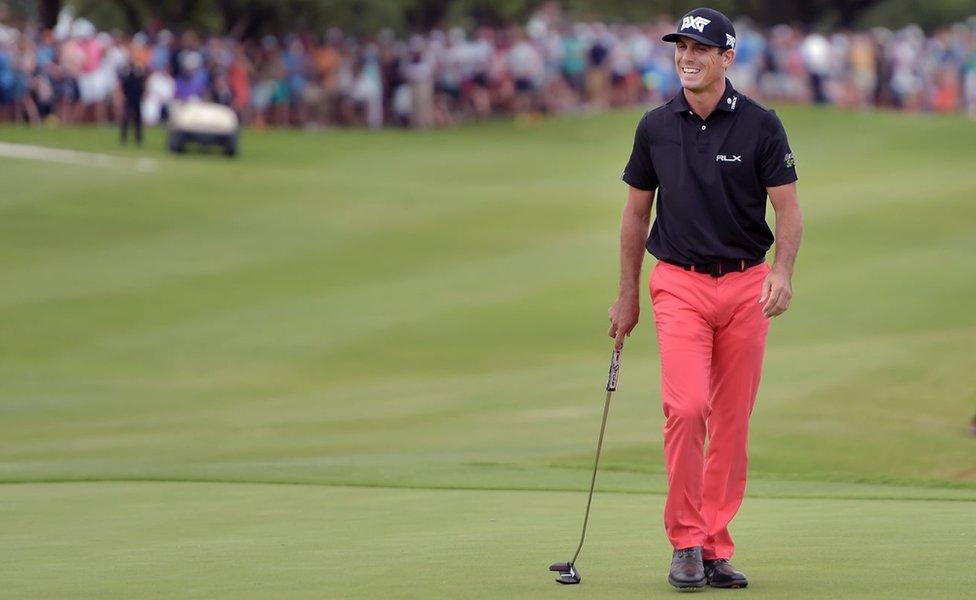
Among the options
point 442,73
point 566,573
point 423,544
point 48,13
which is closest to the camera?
point 566,573

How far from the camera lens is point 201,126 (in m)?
37.1

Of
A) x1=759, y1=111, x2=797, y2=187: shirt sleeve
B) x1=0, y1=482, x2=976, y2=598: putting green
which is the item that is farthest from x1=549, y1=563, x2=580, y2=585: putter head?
x1=759, y1=111, x2=797, y2=187: shirt sleeve

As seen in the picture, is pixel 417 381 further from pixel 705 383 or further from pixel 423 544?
pixel 705 383

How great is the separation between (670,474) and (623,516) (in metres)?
2.18

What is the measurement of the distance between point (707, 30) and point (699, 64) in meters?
0.13

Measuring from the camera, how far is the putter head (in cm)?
654

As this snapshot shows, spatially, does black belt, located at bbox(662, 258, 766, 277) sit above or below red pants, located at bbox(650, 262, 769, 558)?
above

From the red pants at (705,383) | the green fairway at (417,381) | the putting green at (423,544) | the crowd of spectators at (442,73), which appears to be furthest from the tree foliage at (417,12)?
the red pants at (705,383)

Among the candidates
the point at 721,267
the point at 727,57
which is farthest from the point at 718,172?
the point at 727,57

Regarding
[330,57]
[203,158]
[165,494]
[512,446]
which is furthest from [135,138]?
[165,494]

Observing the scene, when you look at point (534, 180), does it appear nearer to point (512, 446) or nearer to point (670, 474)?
point (512, 446)

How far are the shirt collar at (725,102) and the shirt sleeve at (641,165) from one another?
0.14 metres

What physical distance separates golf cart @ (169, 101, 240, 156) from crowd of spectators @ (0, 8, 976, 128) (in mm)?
2316

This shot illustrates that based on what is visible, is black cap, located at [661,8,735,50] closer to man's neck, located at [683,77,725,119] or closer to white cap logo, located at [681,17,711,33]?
white cap logo, located at [681,17,711,33]
